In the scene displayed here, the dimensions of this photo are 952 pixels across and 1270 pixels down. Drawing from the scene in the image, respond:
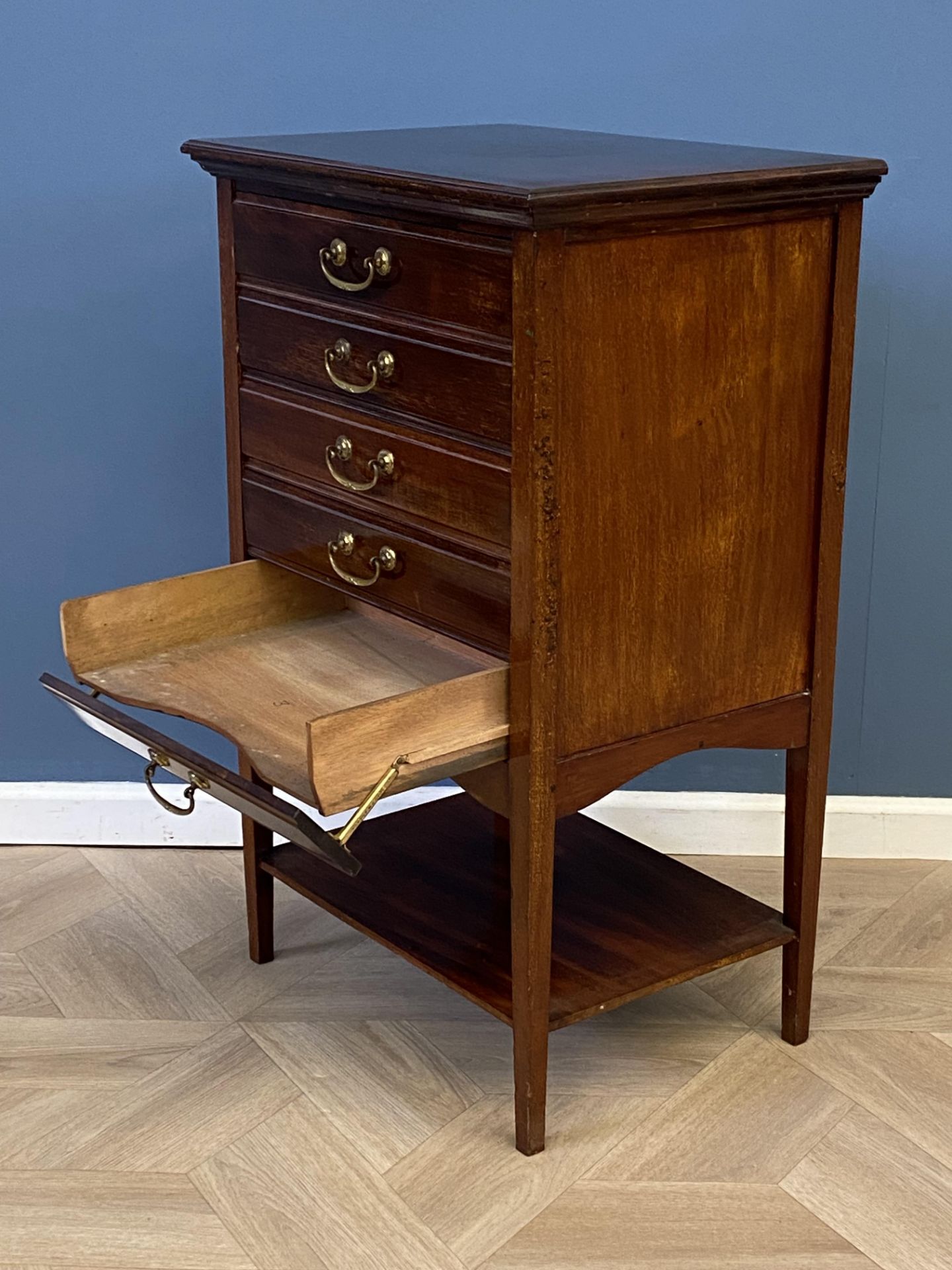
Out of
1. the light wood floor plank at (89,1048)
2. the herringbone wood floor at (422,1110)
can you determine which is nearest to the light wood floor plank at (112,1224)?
the herringbone wood floor at (422,1110)

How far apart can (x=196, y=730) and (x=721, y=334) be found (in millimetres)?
1275

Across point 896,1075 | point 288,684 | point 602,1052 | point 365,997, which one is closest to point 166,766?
point 288,684

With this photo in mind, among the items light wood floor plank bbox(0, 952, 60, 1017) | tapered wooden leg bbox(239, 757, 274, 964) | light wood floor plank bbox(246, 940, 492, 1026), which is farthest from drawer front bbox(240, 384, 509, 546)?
light wood floor plank bbox(0, 952, 60, 1017)

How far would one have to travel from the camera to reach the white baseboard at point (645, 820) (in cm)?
259

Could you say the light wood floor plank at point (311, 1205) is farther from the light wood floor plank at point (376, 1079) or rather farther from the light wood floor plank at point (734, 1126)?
the light wood floor plank at point (734, 1126)

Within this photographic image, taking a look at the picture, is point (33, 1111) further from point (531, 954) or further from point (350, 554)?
point (350, 554)

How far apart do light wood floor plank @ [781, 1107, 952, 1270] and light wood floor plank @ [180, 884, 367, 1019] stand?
2.45ft

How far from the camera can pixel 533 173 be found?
160cm

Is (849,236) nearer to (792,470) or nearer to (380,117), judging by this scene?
(792,470)

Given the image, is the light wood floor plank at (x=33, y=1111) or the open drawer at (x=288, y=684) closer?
the open drawer at (x=288, y=684)

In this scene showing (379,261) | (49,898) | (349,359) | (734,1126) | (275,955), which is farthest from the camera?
(49,898)

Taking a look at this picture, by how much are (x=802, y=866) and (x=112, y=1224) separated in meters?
0.91

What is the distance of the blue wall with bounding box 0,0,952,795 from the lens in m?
2.27

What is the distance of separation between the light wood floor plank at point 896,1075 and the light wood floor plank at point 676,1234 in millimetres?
216
